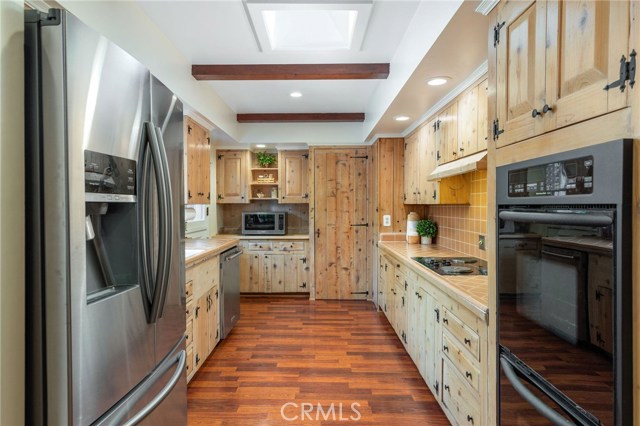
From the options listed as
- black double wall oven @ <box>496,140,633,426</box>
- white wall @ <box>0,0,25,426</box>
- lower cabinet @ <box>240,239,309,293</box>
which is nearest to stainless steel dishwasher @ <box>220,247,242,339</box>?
lower cabinet @ <box>240,239,309,293</box>

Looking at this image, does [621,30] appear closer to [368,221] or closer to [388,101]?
[388,101]

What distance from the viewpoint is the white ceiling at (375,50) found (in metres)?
1.78

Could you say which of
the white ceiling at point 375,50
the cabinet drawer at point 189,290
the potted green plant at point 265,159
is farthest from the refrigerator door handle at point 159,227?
the potted green plant at point 265,159

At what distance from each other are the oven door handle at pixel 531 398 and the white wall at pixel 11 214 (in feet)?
5.03

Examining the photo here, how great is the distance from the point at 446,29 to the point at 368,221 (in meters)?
3.28

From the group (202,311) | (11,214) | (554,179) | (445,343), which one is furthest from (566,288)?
(202,311)

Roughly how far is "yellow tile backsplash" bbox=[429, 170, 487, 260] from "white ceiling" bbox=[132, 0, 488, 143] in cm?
85

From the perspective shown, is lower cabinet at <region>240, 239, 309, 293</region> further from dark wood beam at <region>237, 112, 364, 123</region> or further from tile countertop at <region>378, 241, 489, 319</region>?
tile countertop at <region>378, 241, 489, 319</region>

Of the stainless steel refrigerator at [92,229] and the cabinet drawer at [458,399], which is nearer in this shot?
the stainless steel refrigerator at [92,229]

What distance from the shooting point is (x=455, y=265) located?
2.46 meters

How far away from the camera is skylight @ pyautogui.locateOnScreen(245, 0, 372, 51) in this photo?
7.20 ft

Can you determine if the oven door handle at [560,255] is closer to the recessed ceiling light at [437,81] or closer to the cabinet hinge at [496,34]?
the cabinet hinge at [496,34]

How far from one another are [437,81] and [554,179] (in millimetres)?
1606

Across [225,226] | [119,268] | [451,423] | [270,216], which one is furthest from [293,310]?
[119,268]
